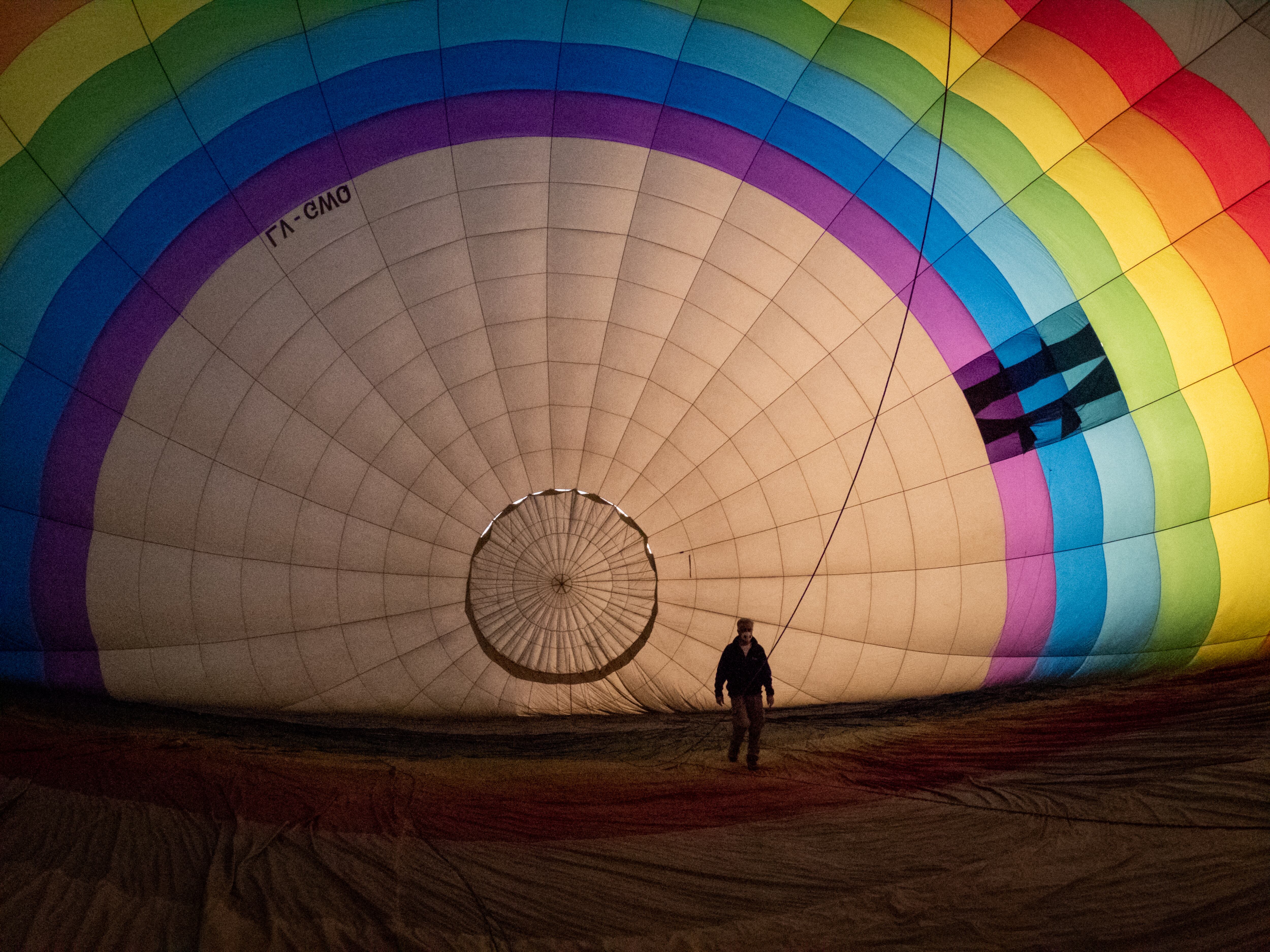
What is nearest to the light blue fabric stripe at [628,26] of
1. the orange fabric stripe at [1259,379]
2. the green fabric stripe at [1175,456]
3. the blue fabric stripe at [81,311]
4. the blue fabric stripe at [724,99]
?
the blue fabric stripe at [724,99]

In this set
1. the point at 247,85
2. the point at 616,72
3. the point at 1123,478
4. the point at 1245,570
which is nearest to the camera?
the point at 247,85

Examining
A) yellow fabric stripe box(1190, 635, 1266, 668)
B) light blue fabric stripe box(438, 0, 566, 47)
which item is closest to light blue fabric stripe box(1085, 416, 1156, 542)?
yellow fabric stripe box(1190, 635, 1266, 668)

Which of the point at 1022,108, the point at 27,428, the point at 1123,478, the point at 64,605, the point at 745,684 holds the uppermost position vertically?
the point at 1022,108

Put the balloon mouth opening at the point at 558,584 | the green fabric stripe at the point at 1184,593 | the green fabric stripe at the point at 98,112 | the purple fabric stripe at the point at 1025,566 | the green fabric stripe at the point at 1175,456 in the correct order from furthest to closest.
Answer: the balloon mouth opening at the point at 558,584 → the green fabric stripe at the point at 1184,593 → the purple fabric stripe at the point at 1025,566 → the green fabric stripe at the point at 1175,456 → the green fabric stripe at the point at 98,112

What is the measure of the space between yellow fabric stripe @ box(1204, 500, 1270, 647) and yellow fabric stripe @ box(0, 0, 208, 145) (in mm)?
6321

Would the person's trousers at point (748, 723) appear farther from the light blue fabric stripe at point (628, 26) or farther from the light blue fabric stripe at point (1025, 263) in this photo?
the light blue fabric stripe at point (628, 26)

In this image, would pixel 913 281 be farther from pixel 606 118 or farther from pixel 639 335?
pixel 606 118

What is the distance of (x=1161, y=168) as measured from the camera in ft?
14.3

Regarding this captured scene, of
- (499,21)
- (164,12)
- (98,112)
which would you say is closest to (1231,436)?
(499,21)

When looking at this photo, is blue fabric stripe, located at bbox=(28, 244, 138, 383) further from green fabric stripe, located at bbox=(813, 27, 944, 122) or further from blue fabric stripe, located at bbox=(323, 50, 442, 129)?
green fabric stripe, located at bbox=(813, 27, 944, 122)

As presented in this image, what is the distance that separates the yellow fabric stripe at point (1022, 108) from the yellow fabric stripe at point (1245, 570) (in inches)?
96.8

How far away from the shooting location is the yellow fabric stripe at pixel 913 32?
13.8 ft

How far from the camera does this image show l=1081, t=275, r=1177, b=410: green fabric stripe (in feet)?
15.2

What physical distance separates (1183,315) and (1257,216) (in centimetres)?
57
